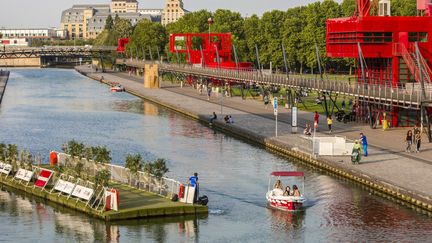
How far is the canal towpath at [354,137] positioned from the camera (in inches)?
2055

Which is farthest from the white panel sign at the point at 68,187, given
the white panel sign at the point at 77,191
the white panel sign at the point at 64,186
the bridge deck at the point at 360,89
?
the bridge deck at the point at 360,89

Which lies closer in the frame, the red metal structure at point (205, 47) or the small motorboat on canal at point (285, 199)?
the small motorboat on canal at point (285, 199)

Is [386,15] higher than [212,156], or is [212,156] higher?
[386,15]

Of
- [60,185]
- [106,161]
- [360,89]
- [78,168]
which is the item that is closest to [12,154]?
[106,161]

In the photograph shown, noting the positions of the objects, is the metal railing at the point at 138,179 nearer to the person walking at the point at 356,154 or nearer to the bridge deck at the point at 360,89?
the person walking at the point at 356,154

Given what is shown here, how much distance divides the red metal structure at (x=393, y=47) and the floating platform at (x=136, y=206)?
1387 inches

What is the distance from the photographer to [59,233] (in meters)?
44.0

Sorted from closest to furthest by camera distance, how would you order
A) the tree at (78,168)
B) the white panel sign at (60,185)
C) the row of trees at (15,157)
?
the tree at (78,168) → the white panel sign at (60,185) → the row of trees at (15,157)

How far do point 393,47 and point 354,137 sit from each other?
12.0m

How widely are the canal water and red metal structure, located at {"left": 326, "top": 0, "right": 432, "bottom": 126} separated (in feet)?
→ 46.3

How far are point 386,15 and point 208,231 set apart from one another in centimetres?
4960

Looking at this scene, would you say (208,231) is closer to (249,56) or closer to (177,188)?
(177,188)

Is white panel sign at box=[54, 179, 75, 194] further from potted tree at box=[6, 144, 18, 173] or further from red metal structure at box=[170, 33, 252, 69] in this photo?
red metal structure at box=[170, 33, 252, 69]

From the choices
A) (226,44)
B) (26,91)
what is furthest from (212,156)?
(226,44)
